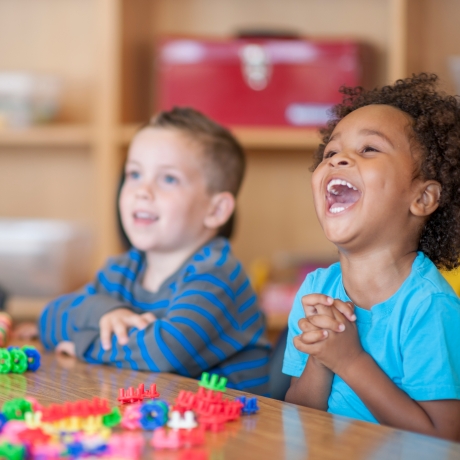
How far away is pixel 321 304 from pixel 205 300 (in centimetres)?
35

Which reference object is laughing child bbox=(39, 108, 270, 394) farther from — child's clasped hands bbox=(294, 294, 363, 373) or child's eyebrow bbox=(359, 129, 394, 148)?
child's eyebrow bbox=(359, 129, 394, 148)

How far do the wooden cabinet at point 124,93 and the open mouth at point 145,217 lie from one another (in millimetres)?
827

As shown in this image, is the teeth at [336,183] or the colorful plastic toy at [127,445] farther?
the teeth at [336,183]

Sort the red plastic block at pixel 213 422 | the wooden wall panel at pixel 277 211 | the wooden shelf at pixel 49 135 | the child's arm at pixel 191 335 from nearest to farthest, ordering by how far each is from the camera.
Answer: the red plastic block at pixel 213 422 → the child's arm at pixel 191 335 → the wooden shelf at pixel 49 135 → the wooden wall panel at pixel 277 211

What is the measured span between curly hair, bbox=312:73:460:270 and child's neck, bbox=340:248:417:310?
50mm

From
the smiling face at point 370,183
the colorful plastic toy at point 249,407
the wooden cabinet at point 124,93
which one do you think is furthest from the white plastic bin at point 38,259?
the colorful plastic toy at point 249,407

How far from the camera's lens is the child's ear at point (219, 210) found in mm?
1428

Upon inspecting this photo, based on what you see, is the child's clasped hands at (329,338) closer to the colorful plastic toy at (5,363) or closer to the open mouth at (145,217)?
the colorful plastic toy at (5,363)

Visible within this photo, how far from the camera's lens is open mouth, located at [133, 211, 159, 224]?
137cm

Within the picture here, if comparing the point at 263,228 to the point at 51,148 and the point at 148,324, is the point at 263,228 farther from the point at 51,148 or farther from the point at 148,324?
the point at 148,324

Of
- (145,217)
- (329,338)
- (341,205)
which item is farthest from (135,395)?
(145,217)

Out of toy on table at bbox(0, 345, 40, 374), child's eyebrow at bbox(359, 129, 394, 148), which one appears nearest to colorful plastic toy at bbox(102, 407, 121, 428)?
Answer: toy on table at bbox(0, 345, 40, 374)

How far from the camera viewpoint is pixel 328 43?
2.18m

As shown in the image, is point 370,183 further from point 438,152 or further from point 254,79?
point 254,79
